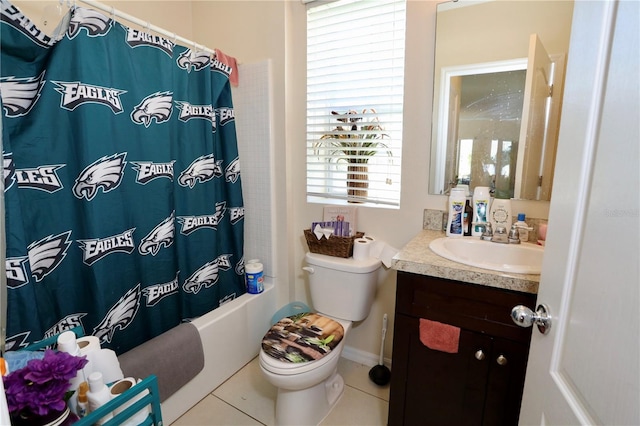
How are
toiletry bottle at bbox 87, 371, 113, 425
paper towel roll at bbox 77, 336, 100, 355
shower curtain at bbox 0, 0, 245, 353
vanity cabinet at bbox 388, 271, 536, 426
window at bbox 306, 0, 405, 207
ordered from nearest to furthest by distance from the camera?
1. toiletry bottle at bbox 87, 371, 113, 425
2. paper towel roll at bbox 77, 336, 100, 355
3. vanity cabinet at bbox 388, 271, 536, 426
4. shower curtain at bbox 0, 0, 245, 353
5. window at bbox 306, 0, 405, 207

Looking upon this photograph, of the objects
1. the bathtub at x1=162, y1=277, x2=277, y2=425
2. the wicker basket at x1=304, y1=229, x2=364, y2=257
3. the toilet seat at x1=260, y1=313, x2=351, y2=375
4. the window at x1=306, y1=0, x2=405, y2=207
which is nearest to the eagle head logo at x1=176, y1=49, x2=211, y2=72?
the window at x1=306, y1=0, x2=405, y2=207

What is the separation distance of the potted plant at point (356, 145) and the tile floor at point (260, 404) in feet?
3.45

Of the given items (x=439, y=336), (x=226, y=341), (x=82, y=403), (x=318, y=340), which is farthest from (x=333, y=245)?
(x=82, y=403)

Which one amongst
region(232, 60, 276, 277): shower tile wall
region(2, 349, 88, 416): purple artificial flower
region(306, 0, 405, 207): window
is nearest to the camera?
region(2, 349, 88, 416): purple artificial flower

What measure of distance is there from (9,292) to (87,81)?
84 cm

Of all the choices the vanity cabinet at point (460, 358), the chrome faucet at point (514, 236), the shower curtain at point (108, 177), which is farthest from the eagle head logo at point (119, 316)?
the chrome faucet at point (514, 236)

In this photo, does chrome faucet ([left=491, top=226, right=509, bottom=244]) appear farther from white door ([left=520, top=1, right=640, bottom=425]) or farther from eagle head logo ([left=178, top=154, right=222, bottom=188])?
eagle head logo ([left=178, top=154, right=222, bottom=188])

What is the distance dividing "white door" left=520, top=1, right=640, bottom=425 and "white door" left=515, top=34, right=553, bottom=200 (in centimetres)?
82

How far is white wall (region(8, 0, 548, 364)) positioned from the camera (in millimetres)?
1641

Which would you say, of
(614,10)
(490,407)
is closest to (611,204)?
(614,10)

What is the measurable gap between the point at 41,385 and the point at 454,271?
1185 mm

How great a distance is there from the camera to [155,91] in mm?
1559

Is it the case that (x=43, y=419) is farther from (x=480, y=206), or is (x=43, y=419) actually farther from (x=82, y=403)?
(x=480, y=206)

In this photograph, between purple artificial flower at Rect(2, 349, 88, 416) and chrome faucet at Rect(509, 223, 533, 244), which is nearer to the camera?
purple artificial flower at Rect(2, 349, 88, 416)
